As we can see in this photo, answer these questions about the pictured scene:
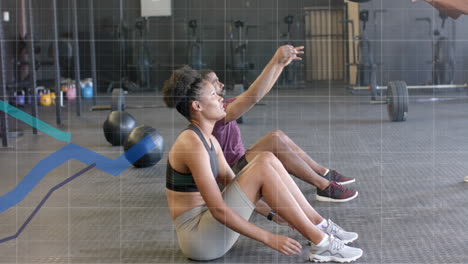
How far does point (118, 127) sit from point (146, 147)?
721mm

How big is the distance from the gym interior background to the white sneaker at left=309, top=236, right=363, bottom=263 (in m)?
0.07

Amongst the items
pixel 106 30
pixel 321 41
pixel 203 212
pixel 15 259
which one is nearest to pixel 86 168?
pixel 15 259

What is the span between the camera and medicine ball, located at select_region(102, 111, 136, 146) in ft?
Answer: 12.6

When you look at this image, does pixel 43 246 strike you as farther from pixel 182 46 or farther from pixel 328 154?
pixel 182 46

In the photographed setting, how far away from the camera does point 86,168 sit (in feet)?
10.8

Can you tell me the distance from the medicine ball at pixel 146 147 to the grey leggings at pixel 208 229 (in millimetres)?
1468

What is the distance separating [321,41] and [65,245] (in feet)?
19.5
